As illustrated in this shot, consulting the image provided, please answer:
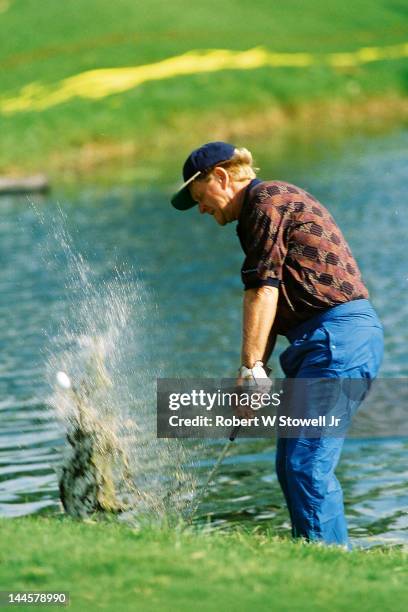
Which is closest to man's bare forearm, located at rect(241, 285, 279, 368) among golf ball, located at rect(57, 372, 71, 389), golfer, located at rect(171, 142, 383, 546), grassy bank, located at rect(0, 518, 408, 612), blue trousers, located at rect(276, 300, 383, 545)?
Result: golfer, located at rect(171, 142, 383, 546)

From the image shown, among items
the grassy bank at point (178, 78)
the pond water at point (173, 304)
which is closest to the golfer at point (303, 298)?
the pond water at point (173, 304)

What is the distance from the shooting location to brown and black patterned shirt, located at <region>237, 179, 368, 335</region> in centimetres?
742

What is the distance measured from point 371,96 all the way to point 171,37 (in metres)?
11.5

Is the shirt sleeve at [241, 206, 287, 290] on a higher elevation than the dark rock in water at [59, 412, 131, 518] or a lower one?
higher

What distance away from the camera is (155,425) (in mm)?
11953

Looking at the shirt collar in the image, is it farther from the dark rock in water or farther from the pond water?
the pond water

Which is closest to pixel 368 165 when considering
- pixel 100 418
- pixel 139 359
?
pixel 139 359

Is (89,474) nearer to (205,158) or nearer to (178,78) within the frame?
(205,158)

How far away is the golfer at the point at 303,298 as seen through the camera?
7.43m

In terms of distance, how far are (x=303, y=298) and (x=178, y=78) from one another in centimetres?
4208

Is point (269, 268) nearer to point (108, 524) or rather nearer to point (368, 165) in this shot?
point (108, 524)

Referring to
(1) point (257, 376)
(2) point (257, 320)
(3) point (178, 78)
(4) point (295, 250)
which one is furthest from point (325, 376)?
(3) point (178, 78)

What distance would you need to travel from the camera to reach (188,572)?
6.01 meters

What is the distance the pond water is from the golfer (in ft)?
5.44
